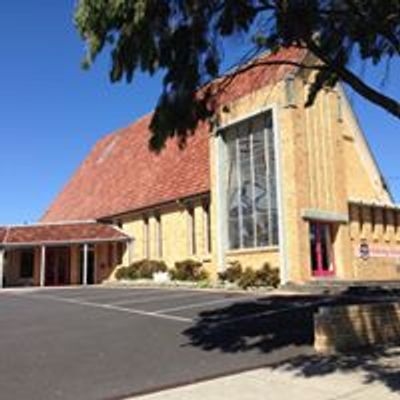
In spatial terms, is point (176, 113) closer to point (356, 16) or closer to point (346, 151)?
point (356, 16)

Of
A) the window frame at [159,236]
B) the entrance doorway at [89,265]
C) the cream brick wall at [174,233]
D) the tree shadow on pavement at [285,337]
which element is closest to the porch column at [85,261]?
the entrance doorway at [89,265]

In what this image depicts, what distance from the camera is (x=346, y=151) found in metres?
26.7

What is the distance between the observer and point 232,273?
79.0 ft

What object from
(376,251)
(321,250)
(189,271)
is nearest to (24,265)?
(189,271)

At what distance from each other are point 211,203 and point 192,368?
56.9 feet

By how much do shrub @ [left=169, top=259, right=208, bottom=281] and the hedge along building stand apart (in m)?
0.56

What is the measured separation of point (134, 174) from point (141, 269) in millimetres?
6232

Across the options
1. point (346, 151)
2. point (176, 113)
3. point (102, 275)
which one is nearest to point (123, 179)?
point (102, 275)

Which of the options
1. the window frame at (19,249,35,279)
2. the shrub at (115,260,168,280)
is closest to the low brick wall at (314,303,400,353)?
the shrub at (115,260,168,280)

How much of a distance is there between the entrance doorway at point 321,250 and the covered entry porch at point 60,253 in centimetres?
1243

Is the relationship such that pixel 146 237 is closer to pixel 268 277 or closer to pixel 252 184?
pixel 252 184

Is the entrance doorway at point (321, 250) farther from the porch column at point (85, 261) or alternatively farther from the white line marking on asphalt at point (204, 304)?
the porch column at point (85, 261)

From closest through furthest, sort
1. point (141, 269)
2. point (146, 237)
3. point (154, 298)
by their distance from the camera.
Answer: point (154, 298), point (141, 269), point (146, 237)

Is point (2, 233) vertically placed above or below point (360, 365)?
above
